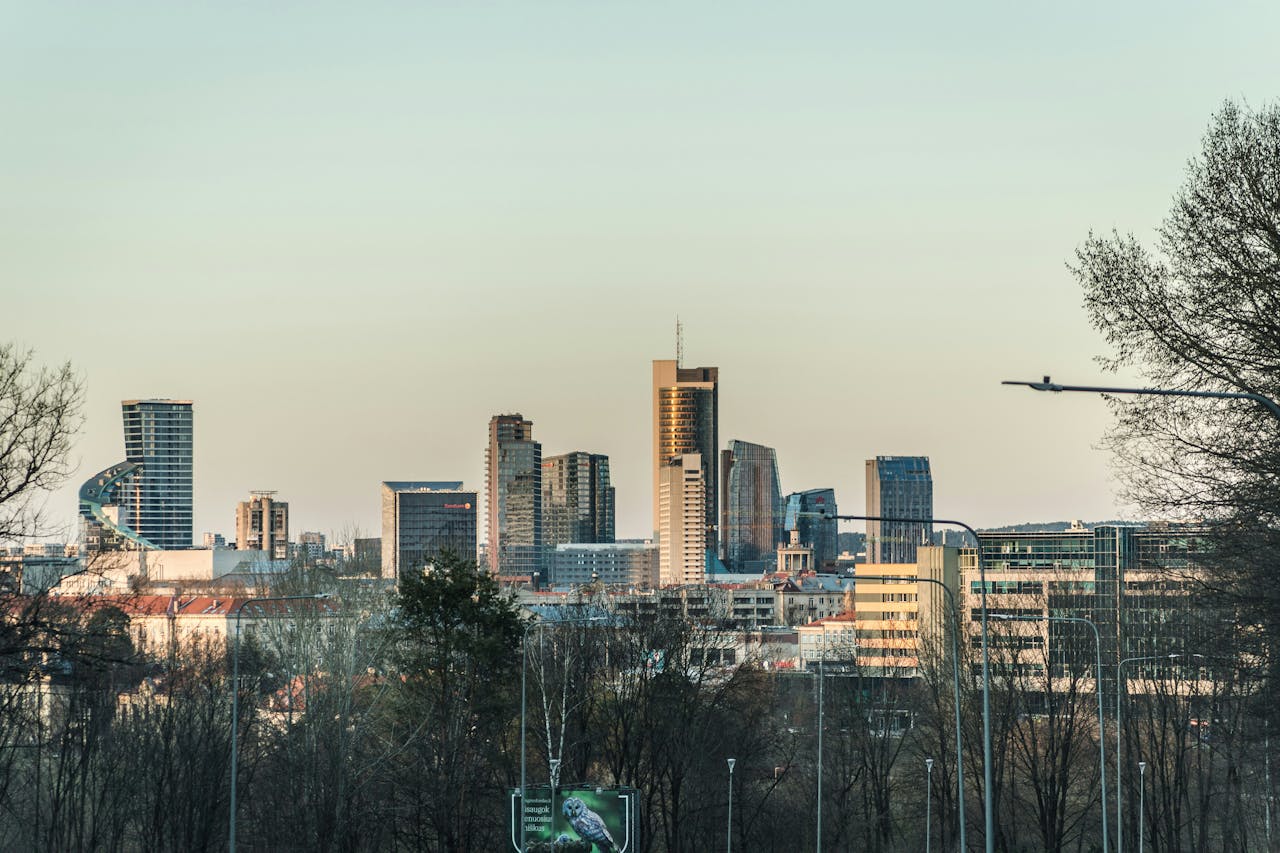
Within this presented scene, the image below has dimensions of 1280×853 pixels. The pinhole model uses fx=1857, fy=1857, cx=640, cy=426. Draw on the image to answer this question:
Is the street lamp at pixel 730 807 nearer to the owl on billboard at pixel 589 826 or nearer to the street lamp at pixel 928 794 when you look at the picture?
the street lamp at pixel 928 794

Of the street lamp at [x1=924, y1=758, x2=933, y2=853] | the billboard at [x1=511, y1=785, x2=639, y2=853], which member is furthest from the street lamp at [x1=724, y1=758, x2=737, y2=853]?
the billboard at [x1=511, y1=785, x2=639, y2=853]

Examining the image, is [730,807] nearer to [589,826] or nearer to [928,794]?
[928,794]

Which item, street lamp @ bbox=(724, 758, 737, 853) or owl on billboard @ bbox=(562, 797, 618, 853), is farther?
street lamp @ bbox=(724, 758, 737, 853)

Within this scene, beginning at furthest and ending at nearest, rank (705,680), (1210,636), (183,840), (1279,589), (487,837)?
(705,680), (487,837), (183,840), (1210,636), (1279,589)

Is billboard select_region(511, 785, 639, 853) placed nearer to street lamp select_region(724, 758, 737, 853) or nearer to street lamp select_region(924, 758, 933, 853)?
A: street lamp select_region(724, 758, 737, 853)

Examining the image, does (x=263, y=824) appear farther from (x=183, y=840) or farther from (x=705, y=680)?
(x=705, y=680)

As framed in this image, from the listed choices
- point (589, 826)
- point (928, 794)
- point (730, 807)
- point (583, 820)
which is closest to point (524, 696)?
point (583, 820)

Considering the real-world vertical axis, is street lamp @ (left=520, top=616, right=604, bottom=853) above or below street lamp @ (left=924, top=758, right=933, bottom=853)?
above

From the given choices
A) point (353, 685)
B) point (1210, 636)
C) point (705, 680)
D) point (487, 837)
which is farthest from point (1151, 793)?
point (1210, 636)
